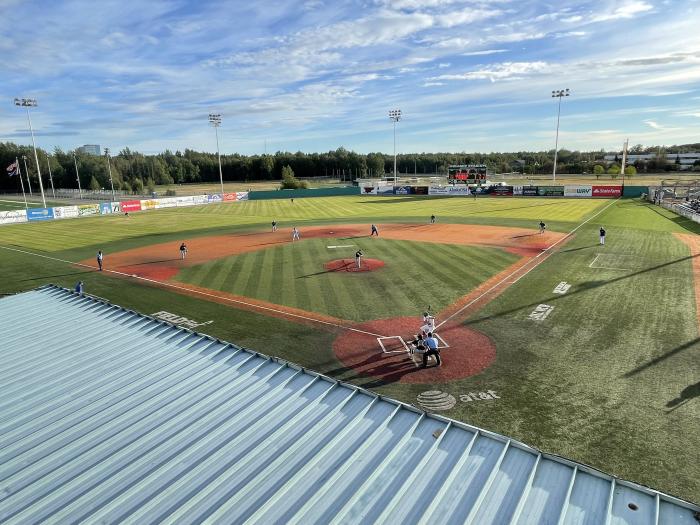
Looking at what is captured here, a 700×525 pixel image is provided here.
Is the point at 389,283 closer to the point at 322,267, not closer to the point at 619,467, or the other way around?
the point at 322,267

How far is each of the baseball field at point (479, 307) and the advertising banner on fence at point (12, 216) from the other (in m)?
15.4

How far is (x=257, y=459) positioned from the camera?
24.6 ft

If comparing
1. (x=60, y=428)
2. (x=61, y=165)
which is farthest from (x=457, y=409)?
(x=61, y=165)

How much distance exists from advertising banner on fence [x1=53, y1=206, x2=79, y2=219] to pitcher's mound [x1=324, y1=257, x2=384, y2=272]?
200 ft

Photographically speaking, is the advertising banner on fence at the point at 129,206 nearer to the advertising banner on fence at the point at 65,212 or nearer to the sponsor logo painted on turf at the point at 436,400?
the advertising banner on fence at the point at 65,212

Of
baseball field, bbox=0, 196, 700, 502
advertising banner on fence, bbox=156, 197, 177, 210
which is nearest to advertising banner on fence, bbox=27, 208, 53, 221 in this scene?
baseball field, bbox=0, 196, 700, 502

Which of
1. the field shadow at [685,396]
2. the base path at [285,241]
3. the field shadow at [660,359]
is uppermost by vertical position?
the base path at [285,241]

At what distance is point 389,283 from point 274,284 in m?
8.08

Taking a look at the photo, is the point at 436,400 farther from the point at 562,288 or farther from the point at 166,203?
the point at 166,203

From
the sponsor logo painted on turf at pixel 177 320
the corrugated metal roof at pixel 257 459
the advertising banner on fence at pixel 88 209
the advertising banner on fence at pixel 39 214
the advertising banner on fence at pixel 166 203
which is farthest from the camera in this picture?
the advertising banner on fence at pixel 166 203

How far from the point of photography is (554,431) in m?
13.5

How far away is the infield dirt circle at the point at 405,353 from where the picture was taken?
1730 cm

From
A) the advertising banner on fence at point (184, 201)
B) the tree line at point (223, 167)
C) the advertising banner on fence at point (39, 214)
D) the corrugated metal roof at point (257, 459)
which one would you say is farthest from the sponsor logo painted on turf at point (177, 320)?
the tree line at point (223, 167)

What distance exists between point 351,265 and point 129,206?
64693 millimetres
